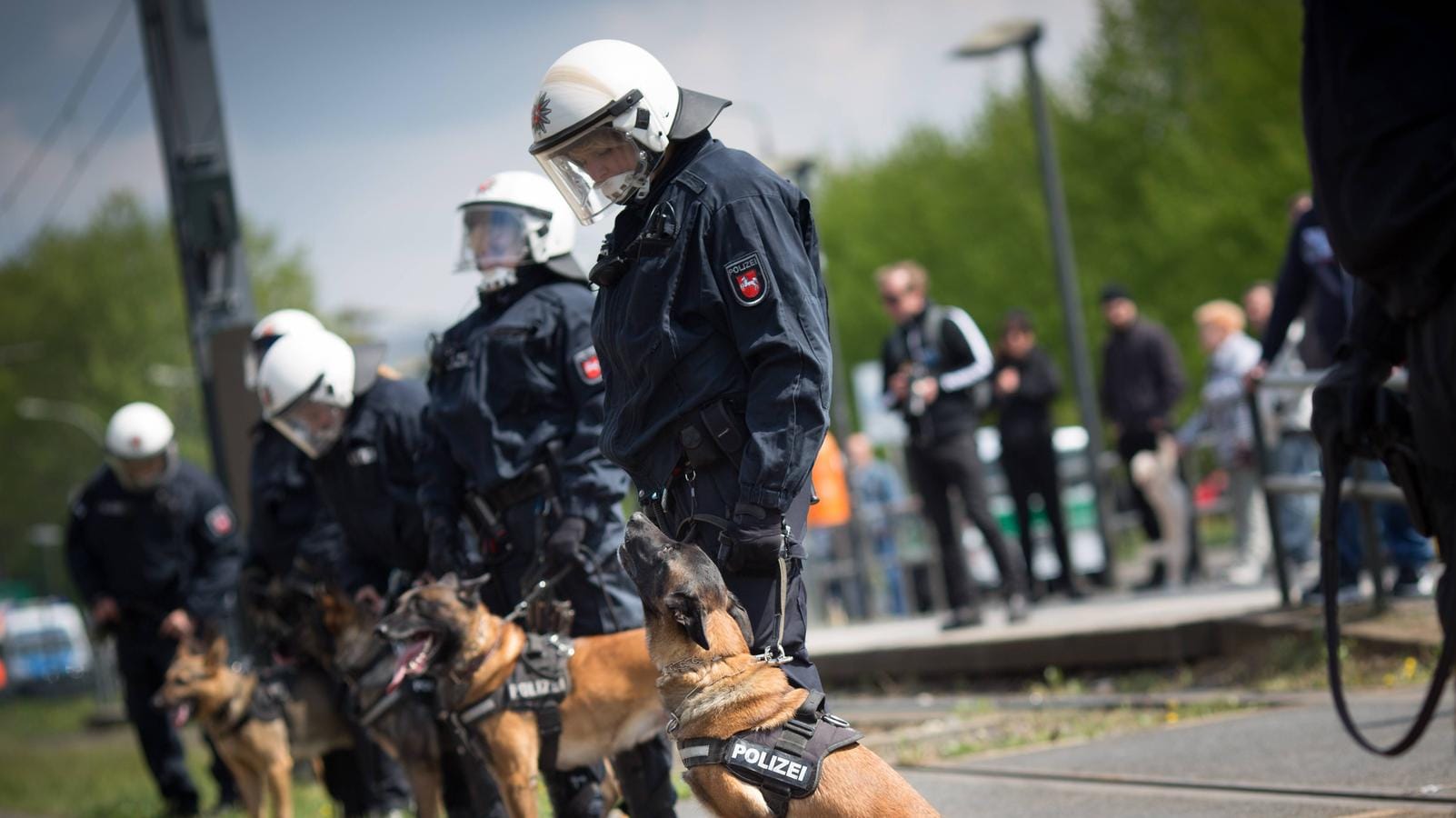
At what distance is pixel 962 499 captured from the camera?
11.0 meters

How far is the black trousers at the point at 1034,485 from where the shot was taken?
12.9 m

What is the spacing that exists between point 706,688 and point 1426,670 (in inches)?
180

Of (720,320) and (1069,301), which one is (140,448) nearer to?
(720,320)

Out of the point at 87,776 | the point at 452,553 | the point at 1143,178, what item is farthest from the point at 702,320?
the point at 1143,178

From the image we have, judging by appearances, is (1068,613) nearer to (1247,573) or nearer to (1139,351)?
(1247,573)

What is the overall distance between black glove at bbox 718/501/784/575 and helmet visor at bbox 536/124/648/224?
3.21 feet

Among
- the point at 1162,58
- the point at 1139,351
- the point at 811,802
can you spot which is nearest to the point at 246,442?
the point at 1139,351

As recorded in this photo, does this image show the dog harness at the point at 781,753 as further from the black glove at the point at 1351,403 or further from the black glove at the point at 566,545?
the black glove at the point at 566,545

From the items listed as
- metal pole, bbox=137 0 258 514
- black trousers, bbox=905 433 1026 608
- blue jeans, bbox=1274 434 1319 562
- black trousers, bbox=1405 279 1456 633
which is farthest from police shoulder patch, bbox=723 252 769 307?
metal pole, bbox=137 0 258 514

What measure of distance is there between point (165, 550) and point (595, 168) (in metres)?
7.21

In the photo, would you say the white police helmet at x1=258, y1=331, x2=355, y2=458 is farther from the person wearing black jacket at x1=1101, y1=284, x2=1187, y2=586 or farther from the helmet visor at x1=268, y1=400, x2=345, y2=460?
the person wearing black jacket at x1=1101, y1=284, x2=1187, y2=586

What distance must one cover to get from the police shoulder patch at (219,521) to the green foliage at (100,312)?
49041 millimetres

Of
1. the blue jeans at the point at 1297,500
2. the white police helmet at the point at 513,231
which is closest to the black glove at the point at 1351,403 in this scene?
the white police helmet at the point at 513,231

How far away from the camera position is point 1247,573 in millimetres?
11805
